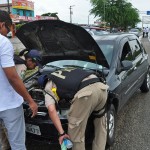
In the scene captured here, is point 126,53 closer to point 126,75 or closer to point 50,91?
point 126,75

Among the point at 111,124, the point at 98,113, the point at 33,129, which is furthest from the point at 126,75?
the point at 33,129

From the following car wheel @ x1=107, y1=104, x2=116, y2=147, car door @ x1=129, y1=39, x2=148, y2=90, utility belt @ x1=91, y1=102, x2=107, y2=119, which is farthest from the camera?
car door @ x1=129, y1=39, x2=148, y2=90

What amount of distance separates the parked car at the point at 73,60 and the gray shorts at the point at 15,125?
2.08 feet

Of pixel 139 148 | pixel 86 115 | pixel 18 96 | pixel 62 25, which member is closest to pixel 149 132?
pixel 139 148

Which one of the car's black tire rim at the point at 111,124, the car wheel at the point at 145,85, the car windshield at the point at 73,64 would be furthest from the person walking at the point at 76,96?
the car wheel at the point at 145,85

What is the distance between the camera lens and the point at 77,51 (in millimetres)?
4383

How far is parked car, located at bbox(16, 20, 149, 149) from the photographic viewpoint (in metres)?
3.66

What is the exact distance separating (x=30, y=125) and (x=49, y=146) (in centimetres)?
70

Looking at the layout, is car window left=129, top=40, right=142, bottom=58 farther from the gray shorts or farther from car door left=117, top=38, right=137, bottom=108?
the gray shorts

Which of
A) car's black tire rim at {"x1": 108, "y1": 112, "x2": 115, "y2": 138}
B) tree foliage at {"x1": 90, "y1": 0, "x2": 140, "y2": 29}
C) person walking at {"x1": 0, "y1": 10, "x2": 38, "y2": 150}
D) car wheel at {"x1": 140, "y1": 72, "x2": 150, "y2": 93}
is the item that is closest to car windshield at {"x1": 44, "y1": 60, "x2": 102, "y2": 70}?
car's black tire rim at {"x1": 108, "y1": 112, "x2": 115, "y2": 138}

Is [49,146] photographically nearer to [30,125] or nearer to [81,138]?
[30,125]

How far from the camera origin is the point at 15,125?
2.90 metres

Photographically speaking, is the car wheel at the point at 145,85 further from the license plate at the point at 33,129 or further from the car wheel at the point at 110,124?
the license plate at the point at 33,129

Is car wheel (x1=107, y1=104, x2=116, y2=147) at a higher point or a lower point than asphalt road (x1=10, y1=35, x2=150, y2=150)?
higher
